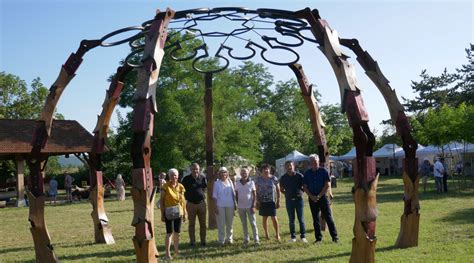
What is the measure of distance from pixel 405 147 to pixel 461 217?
16.2ft

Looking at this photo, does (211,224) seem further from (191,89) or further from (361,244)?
(191,89)

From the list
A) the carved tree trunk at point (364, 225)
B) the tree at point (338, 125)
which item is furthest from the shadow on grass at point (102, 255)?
the tree at point (338, 125)

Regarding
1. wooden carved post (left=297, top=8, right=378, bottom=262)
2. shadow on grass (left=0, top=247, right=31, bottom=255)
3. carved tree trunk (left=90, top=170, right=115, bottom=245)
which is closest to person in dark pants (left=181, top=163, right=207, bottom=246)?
carved tree trunk (left=90, top=170, right=115, bottom=245)

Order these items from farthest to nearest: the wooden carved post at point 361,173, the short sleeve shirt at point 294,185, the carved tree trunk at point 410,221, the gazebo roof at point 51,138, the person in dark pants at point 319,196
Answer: the gazebo roof at point 51,138 → the short sleeve shirt at point 294,185 → the person in dark pants at point 319,196 → the carved tree trunk at point 410,221 → the wooden carved post at point 361,173

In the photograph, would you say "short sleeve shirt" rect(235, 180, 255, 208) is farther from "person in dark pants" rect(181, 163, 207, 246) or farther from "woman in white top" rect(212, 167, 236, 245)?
"person in dark pants" rect(181, 163, 207, 246)

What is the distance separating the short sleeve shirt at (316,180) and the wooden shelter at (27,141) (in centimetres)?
1750

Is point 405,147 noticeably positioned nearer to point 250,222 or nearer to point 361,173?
point 361,173

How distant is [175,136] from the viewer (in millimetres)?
29469

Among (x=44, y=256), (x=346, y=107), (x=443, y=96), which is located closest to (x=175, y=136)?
(x=44, y=256)

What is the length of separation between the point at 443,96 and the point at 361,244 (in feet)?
164

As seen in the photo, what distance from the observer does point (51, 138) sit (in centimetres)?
2866

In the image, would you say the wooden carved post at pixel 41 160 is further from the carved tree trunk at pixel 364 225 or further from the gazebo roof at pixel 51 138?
the gazebo roof at pixel 51 138

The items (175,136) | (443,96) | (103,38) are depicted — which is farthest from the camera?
(443,96)

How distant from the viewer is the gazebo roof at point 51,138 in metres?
26.6
